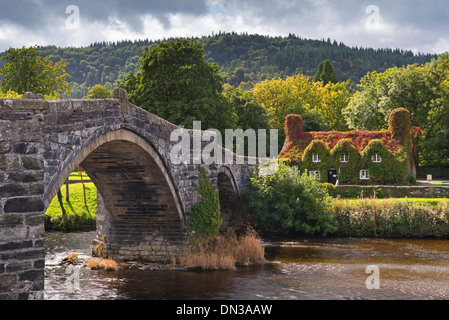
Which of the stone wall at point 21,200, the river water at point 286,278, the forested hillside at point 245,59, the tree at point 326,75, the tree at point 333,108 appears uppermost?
the forested hillside at point 245,59

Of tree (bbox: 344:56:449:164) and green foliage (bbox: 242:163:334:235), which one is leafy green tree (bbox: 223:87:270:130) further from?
green foliage (bbox: 242:163:334:235)

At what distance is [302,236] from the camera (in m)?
27.4

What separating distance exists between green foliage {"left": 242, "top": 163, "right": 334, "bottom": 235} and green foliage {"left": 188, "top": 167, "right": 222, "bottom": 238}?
7.10m

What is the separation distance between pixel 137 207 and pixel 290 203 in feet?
35.7

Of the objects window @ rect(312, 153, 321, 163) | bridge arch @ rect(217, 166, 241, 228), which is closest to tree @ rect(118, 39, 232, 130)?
bridge arch @ rect(217, 166, 241, 228)

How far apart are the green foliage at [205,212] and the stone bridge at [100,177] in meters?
0.31

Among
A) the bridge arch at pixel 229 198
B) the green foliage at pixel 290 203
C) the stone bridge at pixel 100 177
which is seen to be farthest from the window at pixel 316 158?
the stone bridge at pixel 100 177

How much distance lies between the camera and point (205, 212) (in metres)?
20.2

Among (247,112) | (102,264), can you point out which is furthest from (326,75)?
(102,264)

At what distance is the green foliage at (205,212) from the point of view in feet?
65.3

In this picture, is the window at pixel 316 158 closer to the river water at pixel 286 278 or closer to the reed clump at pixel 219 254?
Answer: the river water at pixel 286 278
